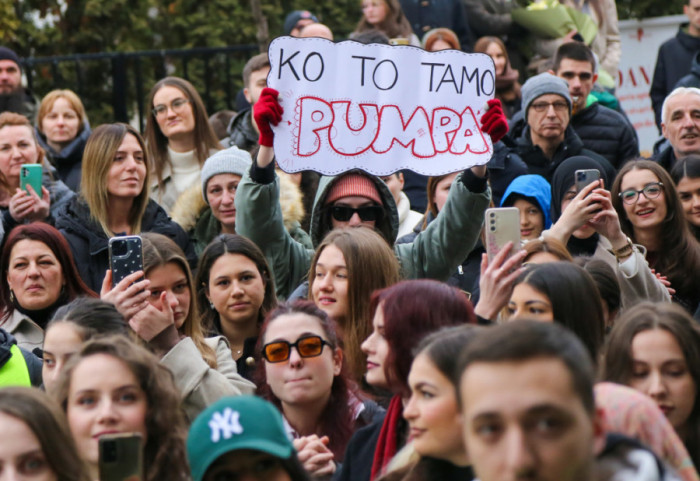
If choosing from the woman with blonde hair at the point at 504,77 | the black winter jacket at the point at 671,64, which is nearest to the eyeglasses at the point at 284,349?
the woman with blonde hair at the point at 504,77

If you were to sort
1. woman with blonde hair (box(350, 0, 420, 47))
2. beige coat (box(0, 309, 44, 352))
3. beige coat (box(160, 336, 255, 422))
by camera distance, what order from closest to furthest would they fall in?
beige coat (box(160, 336, 255, 422)) < beige coat (box(0, 309, 44, 352)) < woman with blonde hair (box(350, 0, 420, 47))

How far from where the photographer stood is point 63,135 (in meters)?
9.04

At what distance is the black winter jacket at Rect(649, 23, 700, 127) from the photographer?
10.3m

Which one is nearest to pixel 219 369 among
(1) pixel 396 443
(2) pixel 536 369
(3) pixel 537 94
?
(1) pixel 396 443

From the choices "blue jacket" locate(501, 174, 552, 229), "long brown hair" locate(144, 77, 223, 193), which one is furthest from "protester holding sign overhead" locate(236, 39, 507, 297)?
"long brown hair" locate(144, 77, 223, 193)

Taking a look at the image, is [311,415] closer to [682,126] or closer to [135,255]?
[135,255]

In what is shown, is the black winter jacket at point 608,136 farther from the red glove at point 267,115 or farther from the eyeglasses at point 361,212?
the red glove at point 267,115

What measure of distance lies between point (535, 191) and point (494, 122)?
1110mm

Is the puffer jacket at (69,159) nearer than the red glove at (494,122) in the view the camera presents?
No

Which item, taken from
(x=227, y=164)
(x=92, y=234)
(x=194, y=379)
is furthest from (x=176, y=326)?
(x=227, y=164)

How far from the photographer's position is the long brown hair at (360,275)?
5.52m

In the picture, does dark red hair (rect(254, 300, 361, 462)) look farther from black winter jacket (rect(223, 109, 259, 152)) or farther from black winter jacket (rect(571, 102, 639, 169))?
black winter jacket (rect(571, 102, 639, 169))

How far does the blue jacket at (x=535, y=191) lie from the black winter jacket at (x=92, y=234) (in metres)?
1.88

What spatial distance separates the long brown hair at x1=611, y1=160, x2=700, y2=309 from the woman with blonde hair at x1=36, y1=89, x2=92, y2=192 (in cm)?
412
